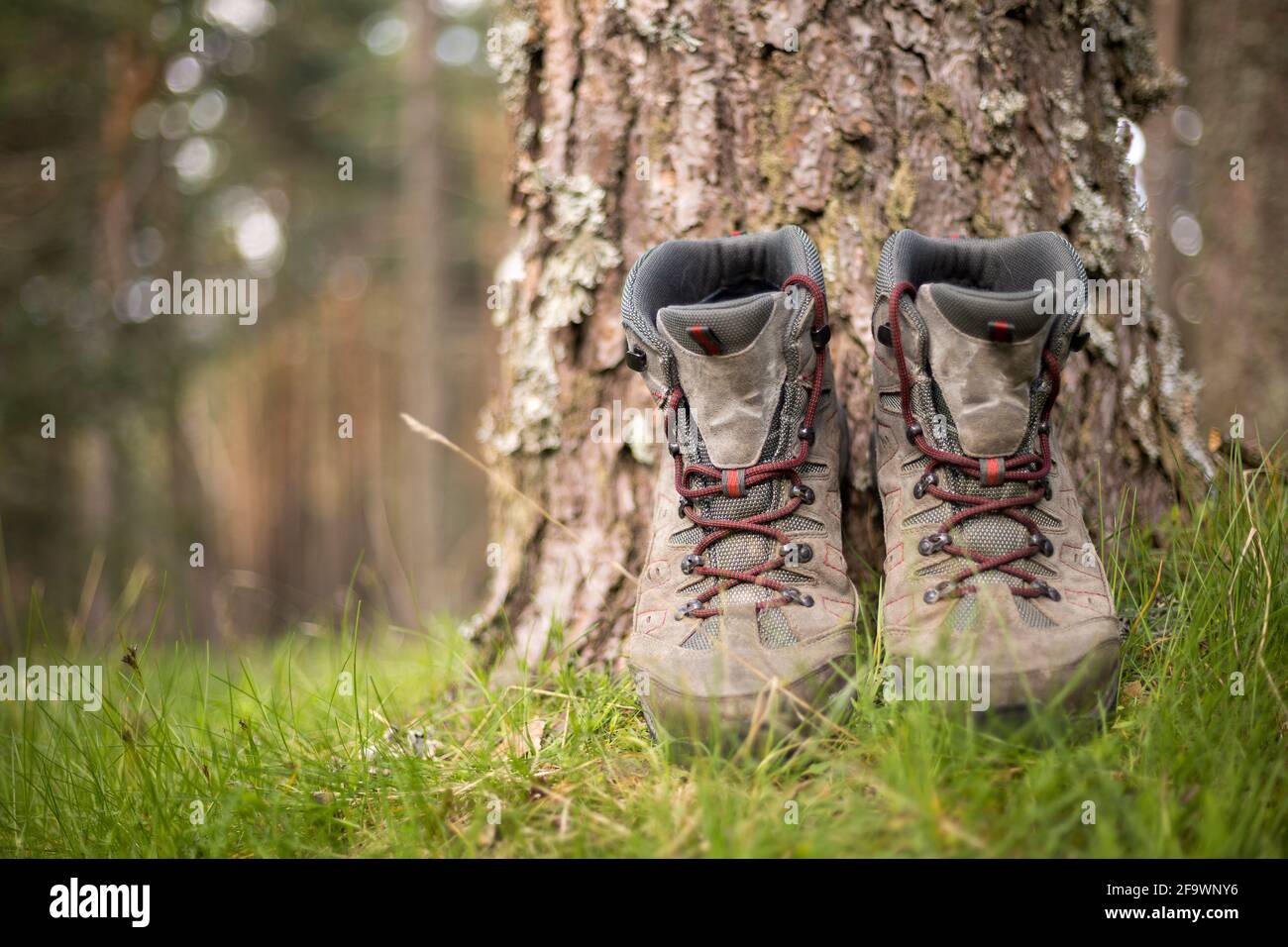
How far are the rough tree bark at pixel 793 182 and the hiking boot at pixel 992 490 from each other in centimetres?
29

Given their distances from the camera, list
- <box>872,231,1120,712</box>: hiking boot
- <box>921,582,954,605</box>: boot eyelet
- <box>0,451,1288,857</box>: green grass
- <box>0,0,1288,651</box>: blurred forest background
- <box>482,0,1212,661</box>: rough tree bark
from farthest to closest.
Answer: <box>0,0,1288,651</box>: blurred forest background
<box>482,0,1212,661</box>: rough tree bark
<box>921,582,954,605</box>: boot eyelet
<box>872,231,1120,712</box>: hiking boot
<box>0,451,1288,857</box>: green grass

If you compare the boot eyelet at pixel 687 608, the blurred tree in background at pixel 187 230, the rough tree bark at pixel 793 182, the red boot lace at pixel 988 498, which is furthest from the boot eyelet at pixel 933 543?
the blurred tree in background at pixel 187 230

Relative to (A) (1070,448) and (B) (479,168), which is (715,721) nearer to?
(A) (1070,448)

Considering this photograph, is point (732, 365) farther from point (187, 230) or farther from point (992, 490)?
point (187, 230)

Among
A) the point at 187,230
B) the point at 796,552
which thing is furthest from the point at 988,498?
the point at 187,230

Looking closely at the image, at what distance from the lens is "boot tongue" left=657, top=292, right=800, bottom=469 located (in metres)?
1.55

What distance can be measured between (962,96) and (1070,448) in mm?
845

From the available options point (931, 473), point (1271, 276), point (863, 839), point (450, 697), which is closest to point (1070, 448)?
point (931, 473)

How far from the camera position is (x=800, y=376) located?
163 cm

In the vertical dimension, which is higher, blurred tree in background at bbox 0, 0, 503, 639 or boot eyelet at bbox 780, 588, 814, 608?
blurred tree in background at bbox 0, 0, 503, 639

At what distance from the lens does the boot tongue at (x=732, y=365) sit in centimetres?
155

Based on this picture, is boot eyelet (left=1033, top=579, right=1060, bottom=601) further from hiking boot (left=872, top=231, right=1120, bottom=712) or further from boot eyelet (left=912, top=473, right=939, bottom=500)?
boot eyelet (left=912, top=473, right=939, bottom=500)

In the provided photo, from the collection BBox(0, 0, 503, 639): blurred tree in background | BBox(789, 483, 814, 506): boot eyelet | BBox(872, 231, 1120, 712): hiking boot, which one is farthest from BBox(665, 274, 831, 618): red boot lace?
BBox(0, 0, 503, 639): blurred tree in background

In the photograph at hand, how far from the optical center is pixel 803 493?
164cm
